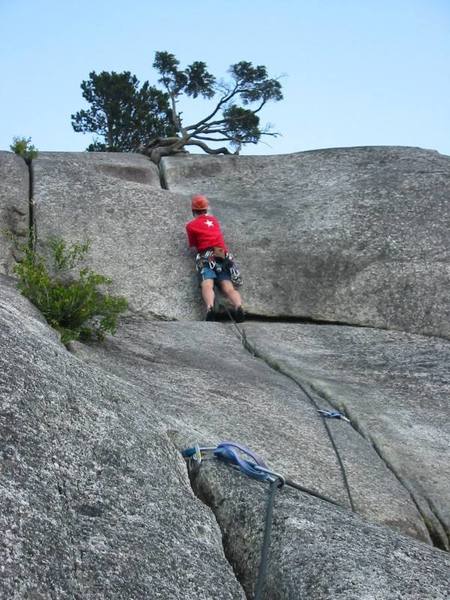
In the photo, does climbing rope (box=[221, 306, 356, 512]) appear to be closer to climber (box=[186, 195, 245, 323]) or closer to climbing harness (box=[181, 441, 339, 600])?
climber (box=[186, 195, 245, 323])

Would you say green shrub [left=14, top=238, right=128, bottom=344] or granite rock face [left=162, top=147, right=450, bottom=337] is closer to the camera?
green shrub [left=14, top=238, right=128, bottom=344]

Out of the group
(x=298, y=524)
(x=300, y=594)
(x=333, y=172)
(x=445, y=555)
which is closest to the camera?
(x=300, y=594)

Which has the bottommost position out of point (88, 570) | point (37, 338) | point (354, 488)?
point (354, 488)

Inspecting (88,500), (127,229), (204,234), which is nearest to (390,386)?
(204,234)

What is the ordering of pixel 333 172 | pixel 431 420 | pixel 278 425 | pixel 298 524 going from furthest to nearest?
pixel 333 172, pixel 431 420, pixel 278 425, pixel 298 524

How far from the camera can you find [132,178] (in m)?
16.7

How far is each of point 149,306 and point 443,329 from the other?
14.7ft

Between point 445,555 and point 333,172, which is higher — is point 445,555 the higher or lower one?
the lower one

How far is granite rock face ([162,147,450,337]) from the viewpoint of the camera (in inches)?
521

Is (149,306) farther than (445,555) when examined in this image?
Yes

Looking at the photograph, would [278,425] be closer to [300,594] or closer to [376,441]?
[376,441]

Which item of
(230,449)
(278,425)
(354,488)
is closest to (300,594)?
(230,449)

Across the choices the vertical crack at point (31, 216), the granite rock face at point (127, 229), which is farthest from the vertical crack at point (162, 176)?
the vertical crack at point (31, 216)

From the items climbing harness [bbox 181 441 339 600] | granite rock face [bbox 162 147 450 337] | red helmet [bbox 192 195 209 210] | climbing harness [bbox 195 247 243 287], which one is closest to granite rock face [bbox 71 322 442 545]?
climbing harness [bbox 181 441 339 600]
